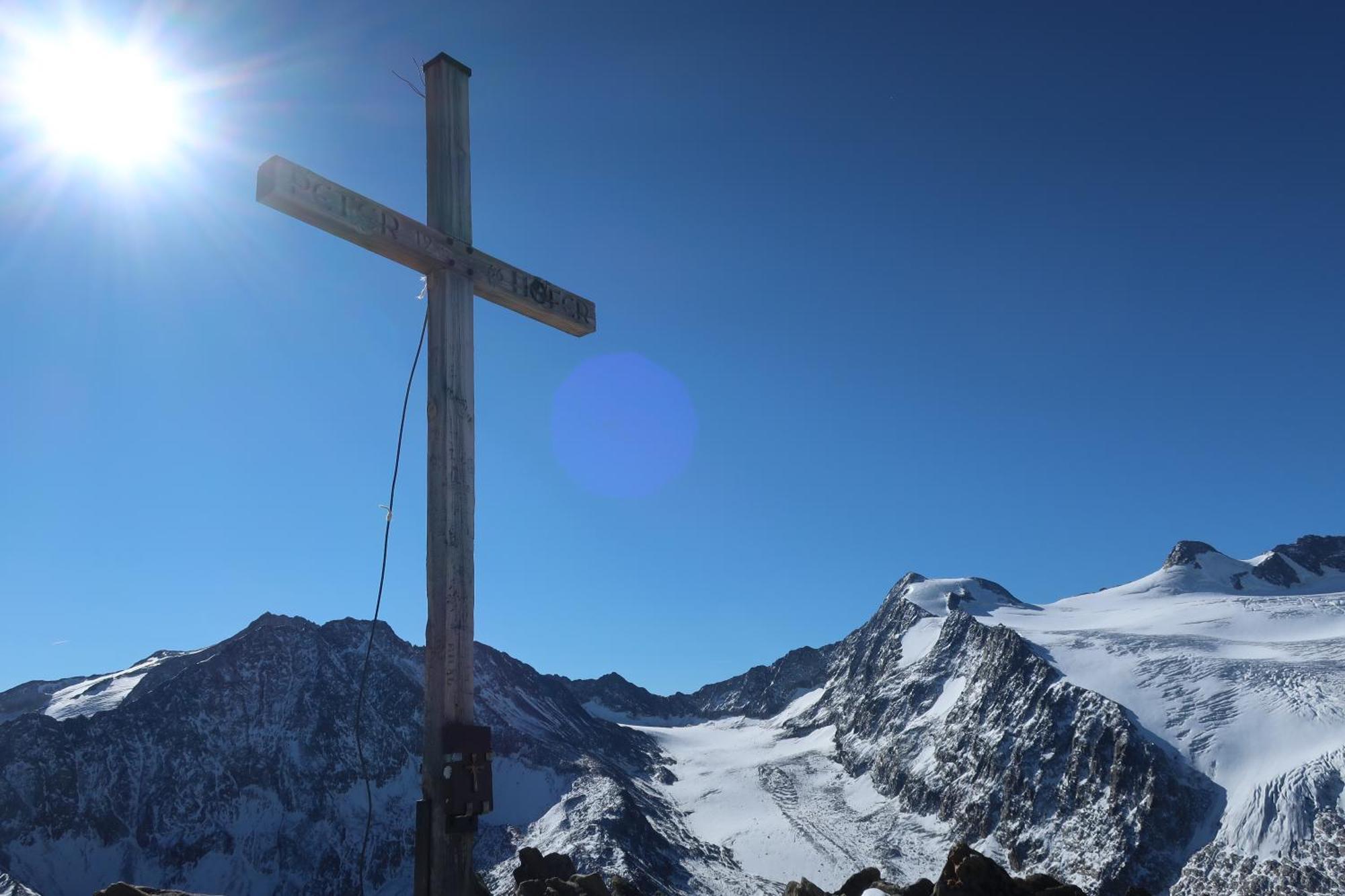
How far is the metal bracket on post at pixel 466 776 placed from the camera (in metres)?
5.49

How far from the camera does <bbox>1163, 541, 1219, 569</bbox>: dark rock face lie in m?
177

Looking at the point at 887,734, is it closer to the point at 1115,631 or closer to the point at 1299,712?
the point at 1115,631

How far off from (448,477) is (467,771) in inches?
73.4

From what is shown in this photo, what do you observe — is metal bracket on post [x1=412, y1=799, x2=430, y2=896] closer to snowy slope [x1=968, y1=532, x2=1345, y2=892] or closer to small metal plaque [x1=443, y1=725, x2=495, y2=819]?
small metal plaque [x1=443, y1=725, x2=495, y2=819]

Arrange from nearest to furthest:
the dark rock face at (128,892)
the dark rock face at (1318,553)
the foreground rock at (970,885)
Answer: the dark rock face at (128,892), the foreground rock at (970,885), the dark rock face at (1318,553)

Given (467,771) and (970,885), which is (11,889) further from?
(467,771)

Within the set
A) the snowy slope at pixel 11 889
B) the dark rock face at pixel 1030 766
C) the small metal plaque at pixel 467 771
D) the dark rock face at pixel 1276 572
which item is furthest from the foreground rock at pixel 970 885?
the dark rock face at pixel 1276 572

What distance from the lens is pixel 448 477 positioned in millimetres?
6016

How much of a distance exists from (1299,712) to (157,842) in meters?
122

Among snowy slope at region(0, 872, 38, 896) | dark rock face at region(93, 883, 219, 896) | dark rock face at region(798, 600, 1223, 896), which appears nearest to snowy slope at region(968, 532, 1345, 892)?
dark rock face at region(798, 600, 1223, 896)

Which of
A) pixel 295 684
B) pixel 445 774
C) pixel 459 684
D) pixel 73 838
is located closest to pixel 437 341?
pixel 459 684

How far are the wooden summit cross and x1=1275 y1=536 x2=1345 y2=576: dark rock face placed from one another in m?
207

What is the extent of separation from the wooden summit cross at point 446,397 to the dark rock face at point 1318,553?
207m

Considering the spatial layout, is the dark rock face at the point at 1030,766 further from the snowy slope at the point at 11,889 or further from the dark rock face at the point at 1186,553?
the snowy slope at the point at 11,889
